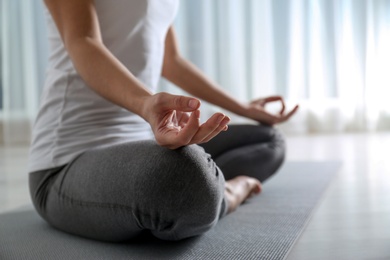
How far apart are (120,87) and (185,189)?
0.20 m

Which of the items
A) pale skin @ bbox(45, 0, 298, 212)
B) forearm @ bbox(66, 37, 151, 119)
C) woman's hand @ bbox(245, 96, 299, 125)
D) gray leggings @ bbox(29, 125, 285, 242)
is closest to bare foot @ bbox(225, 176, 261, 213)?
pale skin @ bbox(45, 0, 298, 212)

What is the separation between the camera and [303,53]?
149 inches

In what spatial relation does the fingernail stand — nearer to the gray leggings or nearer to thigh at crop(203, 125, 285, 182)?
the gray leggings

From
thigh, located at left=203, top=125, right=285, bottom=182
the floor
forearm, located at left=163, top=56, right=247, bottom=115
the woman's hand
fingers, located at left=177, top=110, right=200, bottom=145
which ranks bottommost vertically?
the floor

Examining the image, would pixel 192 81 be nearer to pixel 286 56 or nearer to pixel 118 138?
pixel 118 138

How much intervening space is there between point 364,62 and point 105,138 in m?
2.69

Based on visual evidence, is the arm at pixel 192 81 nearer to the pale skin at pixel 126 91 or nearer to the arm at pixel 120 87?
the pale skin at pixel 126 91

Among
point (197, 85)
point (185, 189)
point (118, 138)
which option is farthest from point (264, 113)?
point (185, 189)

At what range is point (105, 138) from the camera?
134cm

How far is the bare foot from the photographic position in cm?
155

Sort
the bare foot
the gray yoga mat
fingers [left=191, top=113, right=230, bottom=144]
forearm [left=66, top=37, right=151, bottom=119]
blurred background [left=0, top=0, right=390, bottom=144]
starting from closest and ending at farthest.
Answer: fingers [left=191, top=113, right=230, bottom=144]
forearm [left=66, top=37, right=151, bottom=119]
the gray yoga mat
the bare foot
blurred background [left=0, top=0, right=390, bottom=144]

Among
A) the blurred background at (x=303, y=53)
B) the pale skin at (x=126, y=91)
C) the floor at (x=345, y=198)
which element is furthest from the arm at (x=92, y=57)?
the blurred background at (x=303, y=53)

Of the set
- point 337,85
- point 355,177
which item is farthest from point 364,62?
point 355,177

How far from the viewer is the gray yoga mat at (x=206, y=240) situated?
3.90 ft
